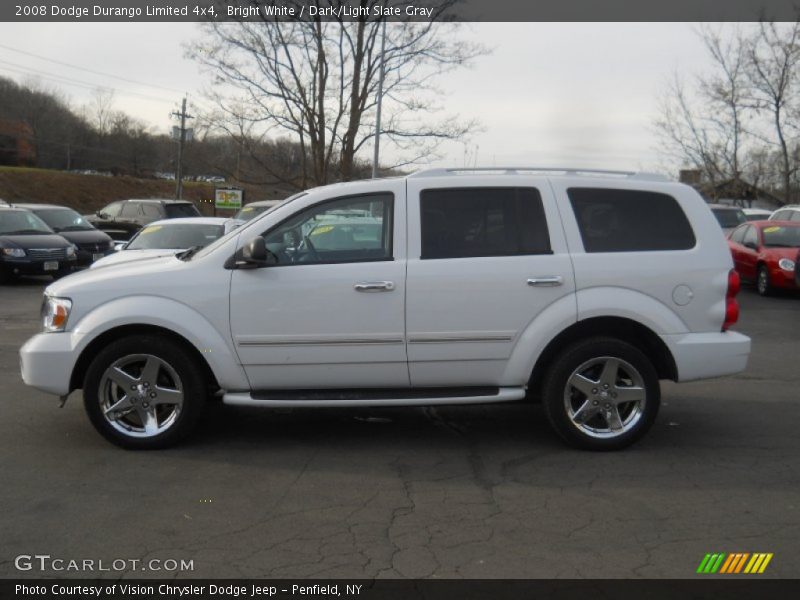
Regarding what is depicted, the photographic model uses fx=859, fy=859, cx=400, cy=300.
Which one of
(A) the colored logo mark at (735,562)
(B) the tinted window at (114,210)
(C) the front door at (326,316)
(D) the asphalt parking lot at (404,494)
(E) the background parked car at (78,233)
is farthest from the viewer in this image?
(B) the tinted window at (114,210)

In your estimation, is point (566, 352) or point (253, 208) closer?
point (566, 352)

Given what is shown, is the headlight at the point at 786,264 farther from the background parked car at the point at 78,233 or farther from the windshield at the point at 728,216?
the background parked car at the point at 78,233

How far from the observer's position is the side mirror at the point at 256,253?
18.1 ft

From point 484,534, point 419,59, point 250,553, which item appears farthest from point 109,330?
point 419,59

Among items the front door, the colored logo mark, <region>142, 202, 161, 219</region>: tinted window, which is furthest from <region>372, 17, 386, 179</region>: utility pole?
the colored logo mark

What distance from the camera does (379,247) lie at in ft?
18.9

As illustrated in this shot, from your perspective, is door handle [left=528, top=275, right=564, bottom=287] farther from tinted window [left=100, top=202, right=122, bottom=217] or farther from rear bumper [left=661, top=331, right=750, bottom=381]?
tinted window [left=100, top=202, right=122, bottom=217]

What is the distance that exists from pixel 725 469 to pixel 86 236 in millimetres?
17240

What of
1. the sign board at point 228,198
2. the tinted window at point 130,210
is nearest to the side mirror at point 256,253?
the tinted window at point 130,210

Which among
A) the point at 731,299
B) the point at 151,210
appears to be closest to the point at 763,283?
the point at 731,299

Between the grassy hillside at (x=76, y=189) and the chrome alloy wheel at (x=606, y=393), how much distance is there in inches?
1805

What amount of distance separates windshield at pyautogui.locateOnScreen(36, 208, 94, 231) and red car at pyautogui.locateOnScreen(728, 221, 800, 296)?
14685 mm

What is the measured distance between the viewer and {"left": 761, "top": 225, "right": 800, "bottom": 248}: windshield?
645 inches

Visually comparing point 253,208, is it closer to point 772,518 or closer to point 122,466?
point 122,466
